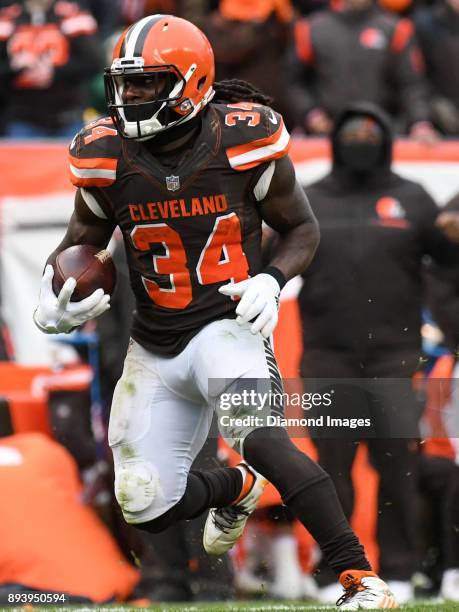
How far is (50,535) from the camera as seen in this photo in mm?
5406

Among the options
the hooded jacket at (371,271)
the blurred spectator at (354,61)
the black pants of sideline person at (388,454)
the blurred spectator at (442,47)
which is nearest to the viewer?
the black pants of sideline person at (388,454)

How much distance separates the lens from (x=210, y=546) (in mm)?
4438

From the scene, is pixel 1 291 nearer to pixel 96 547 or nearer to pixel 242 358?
pixel 96 547

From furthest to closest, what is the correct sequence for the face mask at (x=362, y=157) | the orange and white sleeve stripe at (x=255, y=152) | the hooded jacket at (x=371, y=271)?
the face mask at (x=362, y=157) → the hooded jacket at (x=371, y=271) → the orange and white sleeve stripe at (x=255, y=152)

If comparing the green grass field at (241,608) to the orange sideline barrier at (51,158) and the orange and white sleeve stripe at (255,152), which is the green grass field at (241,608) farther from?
the orange sideline barrier at (51,158)

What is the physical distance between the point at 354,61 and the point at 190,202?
3.48 metres

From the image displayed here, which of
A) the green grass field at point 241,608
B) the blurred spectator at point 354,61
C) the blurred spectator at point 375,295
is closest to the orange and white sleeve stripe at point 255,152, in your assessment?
the green grass field at point 241,608

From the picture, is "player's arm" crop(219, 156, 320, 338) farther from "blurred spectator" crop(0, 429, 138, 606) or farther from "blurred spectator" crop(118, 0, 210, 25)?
"blurred spectator" crop(118, 0, 210, 25)

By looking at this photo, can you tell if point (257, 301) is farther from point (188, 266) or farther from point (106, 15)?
point (106, 15)

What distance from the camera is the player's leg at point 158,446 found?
4.05m

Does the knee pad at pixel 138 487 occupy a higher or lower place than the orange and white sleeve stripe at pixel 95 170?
lower

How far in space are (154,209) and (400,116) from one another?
369 cm

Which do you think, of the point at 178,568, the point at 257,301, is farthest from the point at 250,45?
the point at 257,301

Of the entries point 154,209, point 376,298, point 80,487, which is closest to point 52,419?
point 80,487
